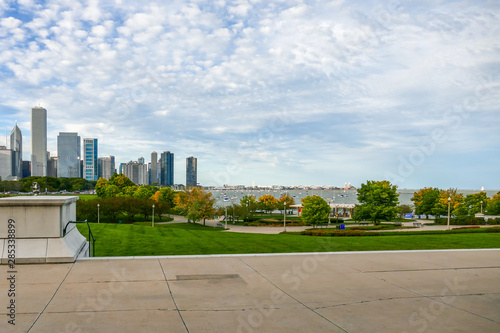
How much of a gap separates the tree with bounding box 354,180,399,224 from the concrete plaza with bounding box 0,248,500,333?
152ft

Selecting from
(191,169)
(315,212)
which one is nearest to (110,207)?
(191,169)

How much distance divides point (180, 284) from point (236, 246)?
7191 mm

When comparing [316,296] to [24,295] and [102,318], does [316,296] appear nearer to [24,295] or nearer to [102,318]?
[102,318]

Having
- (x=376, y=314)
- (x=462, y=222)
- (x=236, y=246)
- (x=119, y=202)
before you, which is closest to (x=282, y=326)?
(x=376, y=314)

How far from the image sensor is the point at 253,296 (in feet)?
20.7

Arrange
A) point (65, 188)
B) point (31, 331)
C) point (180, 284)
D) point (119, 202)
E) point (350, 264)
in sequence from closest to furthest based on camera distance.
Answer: point (31, 331) → point (180, 284) → point (350, 264) → point (119, 202) → point (65, 188)

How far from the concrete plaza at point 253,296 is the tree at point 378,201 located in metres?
46.4

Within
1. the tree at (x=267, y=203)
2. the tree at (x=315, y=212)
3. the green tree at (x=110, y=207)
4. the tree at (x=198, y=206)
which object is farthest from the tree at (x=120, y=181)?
the tree at (x=315, y=212)

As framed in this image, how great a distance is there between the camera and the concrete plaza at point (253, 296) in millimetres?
4969

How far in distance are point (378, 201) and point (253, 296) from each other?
52765 mm

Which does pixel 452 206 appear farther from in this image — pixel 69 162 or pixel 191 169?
pixel 69 162

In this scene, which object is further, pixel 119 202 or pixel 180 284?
pixel 119 202

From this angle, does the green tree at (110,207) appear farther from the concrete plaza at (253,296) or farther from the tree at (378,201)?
the concrete plaza at (253,296)

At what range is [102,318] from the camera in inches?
200
